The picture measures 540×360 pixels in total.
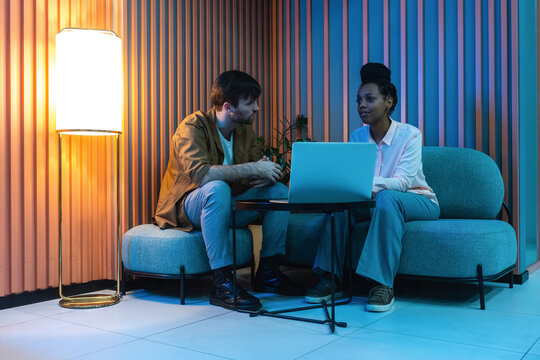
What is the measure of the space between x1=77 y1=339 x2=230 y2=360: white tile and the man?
2.03 ft

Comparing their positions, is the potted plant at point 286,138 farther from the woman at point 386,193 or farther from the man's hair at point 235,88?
the man's hair at point 235,88

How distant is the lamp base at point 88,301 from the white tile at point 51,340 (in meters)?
0.27

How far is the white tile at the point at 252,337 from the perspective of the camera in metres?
1.79

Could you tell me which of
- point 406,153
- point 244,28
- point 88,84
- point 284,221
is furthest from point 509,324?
point 244,28

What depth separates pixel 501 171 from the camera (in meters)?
3.13

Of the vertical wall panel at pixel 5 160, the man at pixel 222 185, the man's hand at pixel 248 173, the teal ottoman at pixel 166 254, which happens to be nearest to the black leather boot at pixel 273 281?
the man at pixel 222 185

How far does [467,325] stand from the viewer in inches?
83.9

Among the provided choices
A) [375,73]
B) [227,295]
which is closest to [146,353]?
[227,295]

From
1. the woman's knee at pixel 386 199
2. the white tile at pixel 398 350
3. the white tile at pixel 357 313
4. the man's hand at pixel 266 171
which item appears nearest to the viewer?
the white tile at pixel 398 350

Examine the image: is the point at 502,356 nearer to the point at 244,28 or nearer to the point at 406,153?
the point at 406,153

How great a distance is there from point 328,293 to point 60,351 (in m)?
1.25

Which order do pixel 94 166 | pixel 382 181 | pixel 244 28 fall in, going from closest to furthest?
pixel 382 181 < pixel 94 166 < pixel 244 28

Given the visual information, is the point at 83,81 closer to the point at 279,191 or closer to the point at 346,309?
the point at 279,191

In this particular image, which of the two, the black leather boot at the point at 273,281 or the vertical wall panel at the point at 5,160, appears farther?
the black leather boot at the point at 273,281
